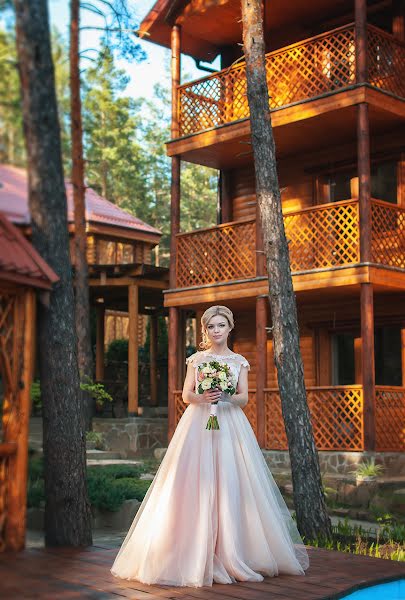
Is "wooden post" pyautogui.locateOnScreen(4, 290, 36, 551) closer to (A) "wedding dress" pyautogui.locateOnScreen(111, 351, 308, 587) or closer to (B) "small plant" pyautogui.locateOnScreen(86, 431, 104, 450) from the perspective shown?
(A) "wedding dress" pyautogui.locateOnScreen(111, 351, 308, 587)

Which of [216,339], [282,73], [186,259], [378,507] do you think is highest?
[282,73]

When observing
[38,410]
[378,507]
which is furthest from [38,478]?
[38,410]

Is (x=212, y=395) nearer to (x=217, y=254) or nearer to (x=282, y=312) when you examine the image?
(x=282, y=312)

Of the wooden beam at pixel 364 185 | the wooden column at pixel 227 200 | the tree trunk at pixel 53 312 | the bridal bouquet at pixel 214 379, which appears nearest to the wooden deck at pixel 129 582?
the tree trunk at pixel 53 312

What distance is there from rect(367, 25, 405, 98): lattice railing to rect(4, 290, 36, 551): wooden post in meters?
9.44

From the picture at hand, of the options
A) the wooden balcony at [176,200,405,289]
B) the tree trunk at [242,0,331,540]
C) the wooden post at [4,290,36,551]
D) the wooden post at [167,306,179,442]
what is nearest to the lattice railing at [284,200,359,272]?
the wooden balcony at [176,200,405,289]

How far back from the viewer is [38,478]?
38.9 ft

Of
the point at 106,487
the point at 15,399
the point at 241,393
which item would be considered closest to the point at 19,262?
the point at 15,399

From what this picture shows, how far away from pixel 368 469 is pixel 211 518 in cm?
699

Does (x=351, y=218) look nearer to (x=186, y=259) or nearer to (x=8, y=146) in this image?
(x=186, y=259)

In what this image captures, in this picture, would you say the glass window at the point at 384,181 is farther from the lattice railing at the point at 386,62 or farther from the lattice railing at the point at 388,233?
the lattice railing at the point at 386,62

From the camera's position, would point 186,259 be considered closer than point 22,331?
No

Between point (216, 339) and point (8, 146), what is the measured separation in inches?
79.7

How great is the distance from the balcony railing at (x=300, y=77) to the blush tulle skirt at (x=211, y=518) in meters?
8.97
